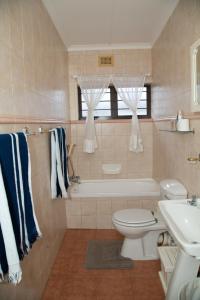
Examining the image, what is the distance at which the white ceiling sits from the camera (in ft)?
7.89

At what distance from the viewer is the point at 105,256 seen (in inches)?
102

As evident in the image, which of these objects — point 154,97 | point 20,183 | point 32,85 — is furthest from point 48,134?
point 154,97

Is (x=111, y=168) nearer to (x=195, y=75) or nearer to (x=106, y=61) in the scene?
(x=106, y=61)

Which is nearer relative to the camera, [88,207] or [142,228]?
[142,228]

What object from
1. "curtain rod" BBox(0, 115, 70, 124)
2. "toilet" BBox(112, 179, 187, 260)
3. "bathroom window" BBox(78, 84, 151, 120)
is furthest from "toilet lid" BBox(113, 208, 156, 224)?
"bathroom window" BBox(78, 84, 151, 120)

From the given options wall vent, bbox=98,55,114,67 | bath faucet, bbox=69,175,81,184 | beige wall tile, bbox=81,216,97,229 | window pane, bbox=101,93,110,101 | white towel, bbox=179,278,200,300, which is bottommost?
beige wall tile, bbox=81,216,97,229

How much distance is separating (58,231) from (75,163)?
1.22 m

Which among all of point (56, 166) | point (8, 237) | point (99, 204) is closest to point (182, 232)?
point (8, 237)

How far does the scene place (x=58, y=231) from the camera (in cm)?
276

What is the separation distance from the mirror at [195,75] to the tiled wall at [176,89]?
86mm

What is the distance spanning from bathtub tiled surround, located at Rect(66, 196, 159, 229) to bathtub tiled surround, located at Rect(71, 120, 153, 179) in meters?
0.59

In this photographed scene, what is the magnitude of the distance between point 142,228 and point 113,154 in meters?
1.52

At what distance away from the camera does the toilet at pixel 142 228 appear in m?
2.40

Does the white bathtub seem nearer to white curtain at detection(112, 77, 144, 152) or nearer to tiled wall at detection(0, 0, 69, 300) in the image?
white curtain at detection(112, 77, 144, 152)
